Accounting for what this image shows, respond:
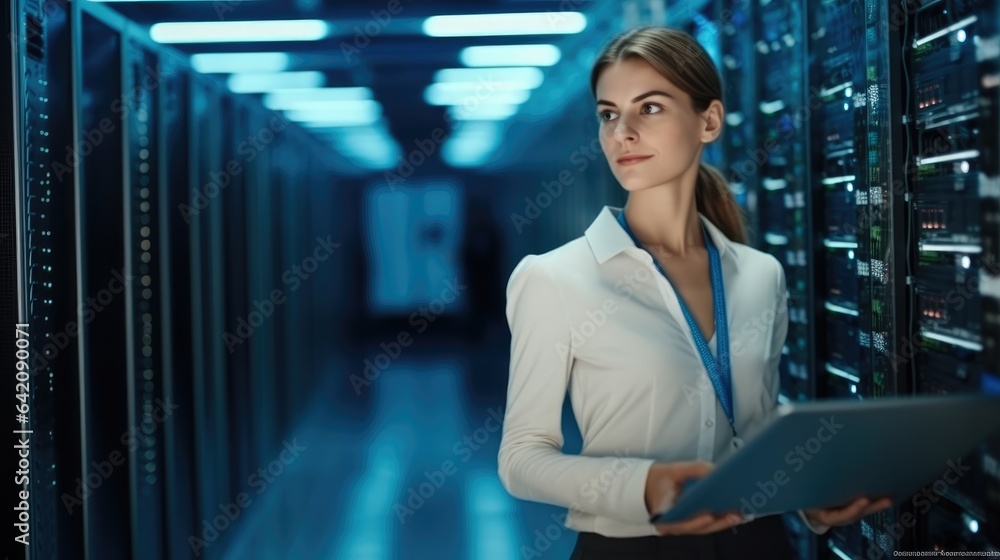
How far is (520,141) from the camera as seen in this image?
7.14 meters

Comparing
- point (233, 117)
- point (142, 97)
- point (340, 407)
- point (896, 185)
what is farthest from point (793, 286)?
point (340, 407)

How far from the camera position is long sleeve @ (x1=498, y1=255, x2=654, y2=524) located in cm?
152

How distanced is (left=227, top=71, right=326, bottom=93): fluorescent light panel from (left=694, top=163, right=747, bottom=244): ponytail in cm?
384

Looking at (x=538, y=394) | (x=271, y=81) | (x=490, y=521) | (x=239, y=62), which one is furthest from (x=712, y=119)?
(x=271, y=81)

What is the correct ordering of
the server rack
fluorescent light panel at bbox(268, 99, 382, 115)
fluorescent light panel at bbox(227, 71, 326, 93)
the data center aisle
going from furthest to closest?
fluorescent light panel at bbox(268, 99, 382, 115), fluorescent light panel at bbox(227, 71, 326, 93), the data center aisle, the server rack

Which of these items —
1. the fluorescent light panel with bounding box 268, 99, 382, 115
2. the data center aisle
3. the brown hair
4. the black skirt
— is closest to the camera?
the black skirt

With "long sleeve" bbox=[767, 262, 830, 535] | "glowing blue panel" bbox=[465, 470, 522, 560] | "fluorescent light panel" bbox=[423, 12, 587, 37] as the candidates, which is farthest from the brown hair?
"glowing blue panel" bbox=[465, 470, 522, 560]

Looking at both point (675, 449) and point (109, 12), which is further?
point (109, 12)

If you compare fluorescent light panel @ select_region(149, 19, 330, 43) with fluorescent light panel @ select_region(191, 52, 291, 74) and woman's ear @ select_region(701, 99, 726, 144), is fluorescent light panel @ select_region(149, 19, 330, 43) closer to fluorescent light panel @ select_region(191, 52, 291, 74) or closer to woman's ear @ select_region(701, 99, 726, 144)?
fluorescent light panel @ select_region(191, 52, 291, 74)

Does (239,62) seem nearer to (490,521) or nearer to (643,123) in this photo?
(490,521)

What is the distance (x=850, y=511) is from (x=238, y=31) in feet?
11.4

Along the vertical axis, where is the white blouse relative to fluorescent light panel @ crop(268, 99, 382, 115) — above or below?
below

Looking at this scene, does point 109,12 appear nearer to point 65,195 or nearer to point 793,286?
point 65,195

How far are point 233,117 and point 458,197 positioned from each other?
19.7 ft
